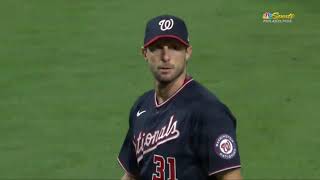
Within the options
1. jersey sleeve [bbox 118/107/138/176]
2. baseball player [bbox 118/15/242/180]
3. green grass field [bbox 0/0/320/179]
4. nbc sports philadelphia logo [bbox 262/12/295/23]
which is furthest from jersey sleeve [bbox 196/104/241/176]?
nbc sports philadelphia logo [bbox 262/12/295/23]

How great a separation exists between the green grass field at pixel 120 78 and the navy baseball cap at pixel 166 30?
3.63m

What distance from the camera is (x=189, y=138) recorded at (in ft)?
13.3

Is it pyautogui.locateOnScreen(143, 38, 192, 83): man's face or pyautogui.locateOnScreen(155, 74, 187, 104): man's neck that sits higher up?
pyautogui.locateOnScreen(143, 38, 192, 83): man's face

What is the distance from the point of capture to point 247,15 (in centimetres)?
1102

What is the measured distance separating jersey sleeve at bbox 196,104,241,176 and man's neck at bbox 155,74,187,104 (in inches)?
11.3

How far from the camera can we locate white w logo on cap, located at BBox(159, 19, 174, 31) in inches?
165

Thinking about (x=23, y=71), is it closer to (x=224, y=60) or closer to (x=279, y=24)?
(x=224, y=60)

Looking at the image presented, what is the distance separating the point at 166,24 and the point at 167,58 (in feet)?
0.70

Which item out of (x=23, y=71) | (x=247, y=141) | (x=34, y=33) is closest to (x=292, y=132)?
(x=247, y=141)

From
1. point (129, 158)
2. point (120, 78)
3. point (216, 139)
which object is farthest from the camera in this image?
point (120, 78)

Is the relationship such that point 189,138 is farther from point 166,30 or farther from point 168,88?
point 166,30

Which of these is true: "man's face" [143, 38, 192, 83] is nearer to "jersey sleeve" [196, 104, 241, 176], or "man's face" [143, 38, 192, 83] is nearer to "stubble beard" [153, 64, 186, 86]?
"stubble beard" [153, 64, 186, 86]

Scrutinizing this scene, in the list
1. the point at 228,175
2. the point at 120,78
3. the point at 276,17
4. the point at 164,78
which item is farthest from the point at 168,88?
the point at 276,17

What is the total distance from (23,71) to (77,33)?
1.26 meters
